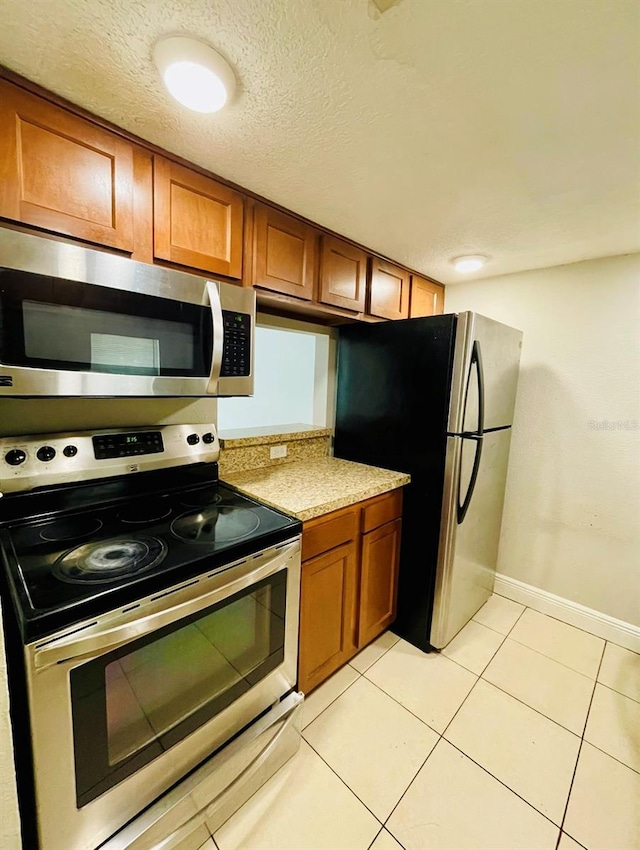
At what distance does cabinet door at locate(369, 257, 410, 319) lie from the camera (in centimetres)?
207

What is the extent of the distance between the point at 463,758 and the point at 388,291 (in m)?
2.27

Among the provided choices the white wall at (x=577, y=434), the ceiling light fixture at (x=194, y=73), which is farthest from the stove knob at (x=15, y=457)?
the white wall at (x=577, y=434)

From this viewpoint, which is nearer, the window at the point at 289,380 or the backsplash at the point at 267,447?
the backsplash at the point at 267,447

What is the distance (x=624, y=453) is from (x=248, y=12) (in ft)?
8.20

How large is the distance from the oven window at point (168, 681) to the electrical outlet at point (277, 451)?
2.69 ft

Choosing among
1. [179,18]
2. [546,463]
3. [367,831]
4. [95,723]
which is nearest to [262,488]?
[95,723]

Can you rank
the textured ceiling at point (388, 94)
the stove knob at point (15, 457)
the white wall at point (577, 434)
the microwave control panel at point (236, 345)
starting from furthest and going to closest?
1. the white wall at point (577, 434)
2. the microwave control panel at point (236, 345)
3. the stove knob at point (15, 457)
4. the textured ceiling at point (388, 94)

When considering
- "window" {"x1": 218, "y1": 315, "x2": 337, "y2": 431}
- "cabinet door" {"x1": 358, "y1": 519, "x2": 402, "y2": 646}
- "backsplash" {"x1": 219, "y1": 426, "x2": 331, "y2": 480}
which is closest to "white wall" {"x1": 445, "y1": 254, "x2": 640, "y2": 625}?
"cabinet door" {"x1": 358, "y1": 519, "x2": 402, "y2": 646}

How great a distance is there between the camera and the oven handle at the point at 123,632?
30.5 inches

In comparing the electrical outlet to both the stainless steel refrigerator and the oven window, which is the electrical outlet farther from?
the oven window

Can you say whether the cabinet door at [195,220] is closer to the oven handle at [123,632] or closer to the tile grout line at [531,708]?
the oven handle at [123,632]

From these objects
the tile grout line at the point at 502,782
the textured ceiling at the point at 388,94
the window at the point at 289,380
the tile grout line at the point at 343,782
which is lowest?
the tile grout line at the point at 343,782

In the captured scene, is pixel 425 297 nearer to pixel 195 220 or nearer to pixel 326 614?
pixel 195 220

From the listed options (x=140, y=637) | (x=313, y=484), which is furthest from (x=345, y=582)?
(x=140, y=637)
